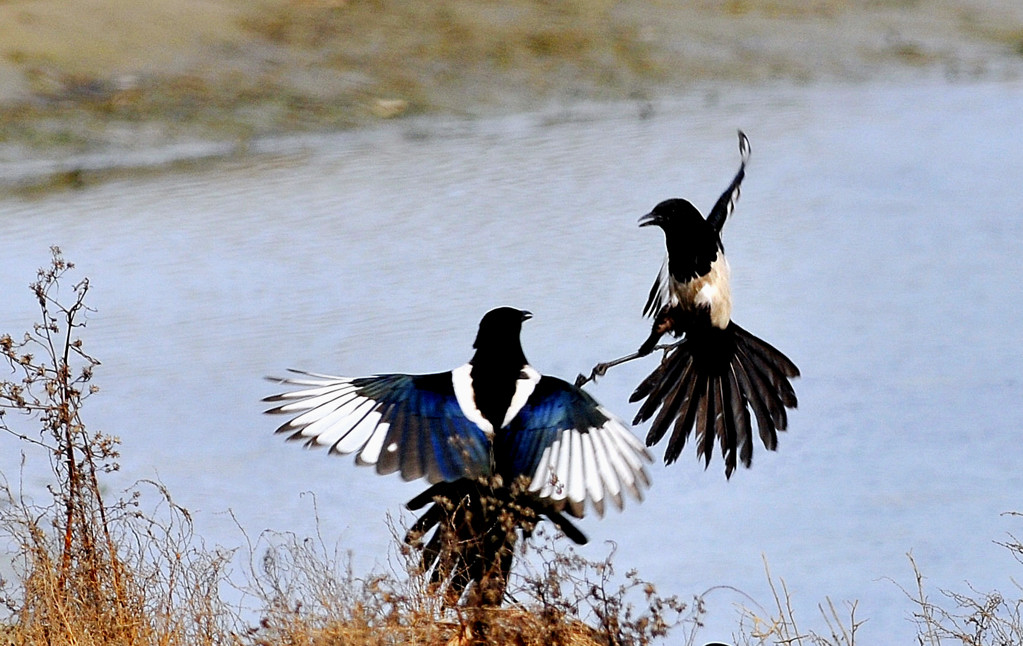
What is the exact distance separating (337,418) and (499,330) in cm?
40

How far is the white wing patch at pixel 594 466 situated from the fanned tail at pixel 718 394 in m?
0.61

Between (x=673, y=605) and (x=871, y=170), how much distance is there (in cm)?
Result: 421

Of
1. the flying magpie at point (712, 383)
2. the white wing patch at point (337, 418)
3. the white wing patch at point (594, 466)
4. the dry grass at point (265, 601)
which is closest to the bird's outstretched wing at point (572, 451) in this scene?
the white wing patch at point (594, 466)

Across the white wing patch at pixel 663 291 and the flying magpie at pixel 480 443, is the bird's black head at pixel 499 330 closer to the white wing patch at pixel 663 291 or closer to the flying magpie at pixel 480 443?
the flying magpie at pixel 480 443

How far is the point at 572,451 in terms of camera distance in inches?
124

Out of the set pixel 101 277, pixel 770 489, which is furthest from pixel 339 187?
pixel 770 489

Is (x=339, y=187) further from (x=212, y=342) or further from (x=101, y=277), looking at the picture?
(x=212, y=342)

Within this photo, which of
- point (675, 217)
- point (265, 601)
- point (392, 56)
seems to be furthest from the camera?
point (392, 56)

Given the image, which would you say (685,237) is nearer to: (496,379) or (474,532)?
(496,379)

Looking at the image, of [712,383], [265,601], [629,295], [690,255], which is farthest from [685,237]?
[629,295]

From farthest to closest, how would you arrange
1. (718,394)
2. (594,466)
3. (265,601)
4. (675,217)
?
1. (718,394)
2. (675,217)
3. (594,466)
4. (265,601)

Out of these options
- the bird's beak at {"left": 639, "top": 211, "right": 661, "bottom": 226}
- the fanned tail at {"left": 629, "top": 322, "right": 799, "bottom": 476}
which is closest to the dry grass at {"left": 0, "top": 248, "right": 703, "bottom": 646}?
the fanned tail at {"left": 629, "top": 322, "right": 799, "bottom": 476}

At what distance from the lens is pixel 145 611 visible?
3.01 meters

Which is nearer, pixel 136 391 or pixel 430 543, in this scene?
pixel 430 543
